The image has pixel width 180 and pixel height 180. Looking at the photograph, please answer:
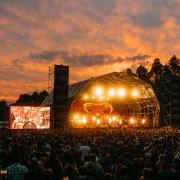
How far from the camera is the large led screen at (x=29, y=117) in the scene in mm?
37781

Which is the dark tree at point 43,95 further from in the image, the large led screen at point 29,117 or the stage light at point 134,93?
the large led screen at point 29,117

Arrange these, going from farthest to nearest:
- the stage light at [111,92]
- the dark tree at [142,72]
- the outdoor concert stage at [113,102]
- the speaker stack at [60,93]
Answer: the dark tree at [142,72], the stage light at [111,92], the outdoor concert stage at [113,102], the speaker stack at [60,93]

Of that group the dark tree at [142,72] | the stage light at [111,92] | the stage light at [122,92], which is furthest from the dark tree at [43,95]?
the stage light at [122,92]

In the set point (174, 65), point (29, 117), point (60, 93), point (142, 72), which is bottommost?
point (29, 117)

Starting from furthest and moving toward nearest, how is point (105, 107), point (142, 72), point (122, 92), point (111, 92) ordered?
point (142, 72) < point (105, 107) < point (111, 92) < point (122, 92)

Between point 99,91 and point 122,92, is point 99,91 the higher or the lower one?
the higher one

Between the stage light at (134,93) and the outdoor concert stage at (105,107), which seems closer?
the outdoor concert stage at (105,107)

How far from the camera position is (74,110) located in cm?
5059

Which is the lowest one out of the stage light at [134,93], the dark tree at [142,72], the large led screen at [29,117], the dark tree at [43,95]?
the large led screen at [29,117]

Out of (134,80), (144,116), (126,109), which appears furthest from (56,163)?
(126,109)

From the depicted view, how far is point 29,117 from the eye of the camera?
38.4 m

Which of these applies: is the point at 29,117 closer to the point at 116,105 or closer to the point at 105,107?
the point at 105,107

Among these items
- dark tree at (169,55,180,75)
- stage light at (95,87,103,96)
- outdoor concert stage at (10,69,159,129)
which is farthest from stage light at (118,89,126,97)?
dark tree at (169,55,180,75)

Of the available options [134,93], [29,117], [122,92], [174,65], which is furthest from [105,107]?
[174,65]
